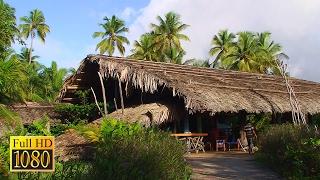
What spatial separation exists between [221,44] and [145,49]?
7599mm

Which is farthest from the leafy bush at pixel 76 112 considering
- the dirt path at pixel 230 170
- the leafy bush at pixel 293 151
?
the leafy bush at pixel 293 151

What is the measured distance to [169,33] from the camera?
41.5 metres

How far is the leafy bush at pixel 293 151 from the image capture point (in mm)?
10594

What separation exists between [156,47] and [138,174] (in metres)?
34.6

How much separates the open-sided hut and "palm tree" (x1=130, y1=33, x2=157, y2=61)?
57.4ft

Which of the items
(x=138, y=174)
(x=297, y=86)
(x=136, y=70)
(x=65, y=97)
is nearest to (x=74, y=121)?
(x=65, y=97)

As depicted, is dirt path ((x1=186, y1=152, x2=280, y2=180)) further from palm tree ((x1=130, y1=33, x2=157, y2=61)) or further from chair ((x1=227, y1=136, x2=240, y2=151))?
palm tree ((x1=130, y1=33, x2=157, y2=61))

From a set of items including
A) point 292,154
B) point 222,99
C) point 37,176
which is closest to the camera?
point 37,176

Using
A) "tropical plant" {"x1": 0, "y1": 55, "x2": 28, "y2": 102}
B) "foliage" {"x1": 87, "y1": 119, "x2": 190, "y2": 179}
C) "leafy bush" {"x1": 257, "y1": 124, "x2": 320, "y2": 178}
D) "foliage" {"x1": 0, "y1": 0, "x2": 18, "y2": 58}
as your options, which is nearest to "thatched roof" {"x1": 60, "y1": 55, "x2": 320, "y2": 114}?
"tropical plant" {"x1": 0, "y1": 55, "x2": 28, "y2": 102}

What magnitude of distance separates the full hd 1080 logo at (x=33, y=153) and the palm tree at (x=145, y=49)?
35.7 metres

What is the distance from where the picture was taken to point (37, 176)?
5.70m

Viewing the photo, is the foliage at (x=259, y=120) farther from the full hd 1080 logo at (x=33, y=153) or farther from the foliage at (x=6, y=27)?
the full hd 1080 logo at (x=33, y=153)

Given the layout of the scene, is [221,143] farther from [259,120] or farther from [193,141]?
[259,120]

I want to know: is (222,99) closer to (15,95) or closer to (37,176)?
(15,95)
